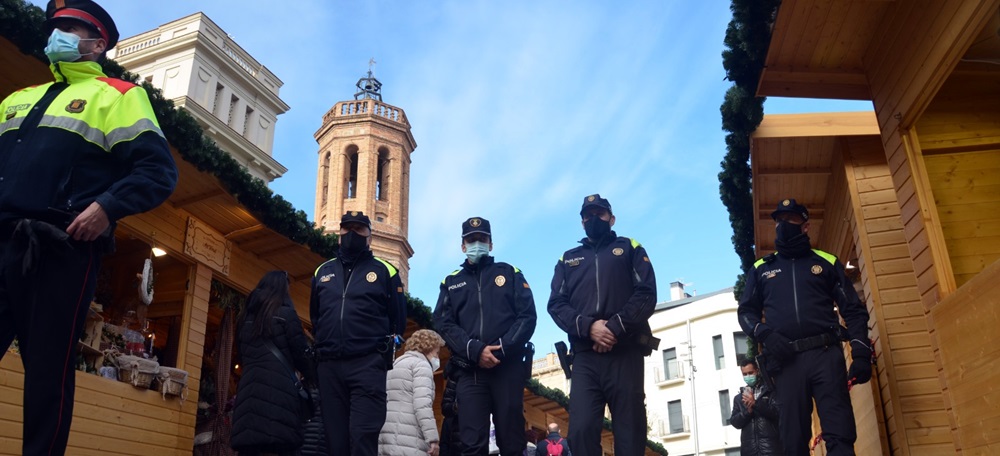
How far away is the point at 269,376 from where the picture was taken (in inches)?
227

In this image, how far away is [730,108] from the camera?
7.81 m

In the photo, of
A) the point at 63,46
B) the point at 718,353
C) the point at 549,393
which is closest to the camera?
the point at 63,46

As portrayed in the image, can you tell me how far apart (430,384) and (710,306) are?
Result: 1671 inches

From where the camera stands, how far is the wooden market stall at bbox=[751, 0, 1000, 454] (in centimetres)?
508

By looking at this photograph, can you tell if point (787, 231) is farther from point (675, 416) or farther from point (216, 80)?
point (675, 416)

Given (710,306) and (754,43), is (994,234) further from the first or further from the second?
(710,306)

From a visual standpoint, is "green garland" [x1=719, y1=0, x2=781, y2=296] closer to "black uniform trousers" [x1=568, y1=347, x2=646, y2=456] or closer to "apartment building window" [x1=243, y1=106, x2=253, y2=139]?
"black uniform trousers" [x1=568, y1=347, x2=646, y2=456]

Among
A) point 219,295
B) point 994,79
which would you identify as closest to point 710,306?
point 219,295

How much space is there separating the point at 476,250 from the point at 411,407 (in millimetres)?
1359

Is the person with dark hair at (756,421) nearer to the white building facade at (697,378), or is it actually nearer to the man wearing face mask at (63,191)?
the man wearing face mask at (63,191)

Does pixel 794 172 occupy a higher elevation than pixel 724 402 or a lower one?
lower


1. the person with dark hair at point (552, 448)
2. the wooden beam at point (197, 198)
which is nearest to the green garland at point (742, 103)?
the person with dark hair at point (552, 448)

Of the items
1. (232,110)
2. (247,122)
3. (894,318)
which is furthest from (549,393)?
(247,122)

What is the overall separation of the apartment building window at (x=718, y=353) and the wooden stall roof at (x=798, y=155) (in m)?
36.8
